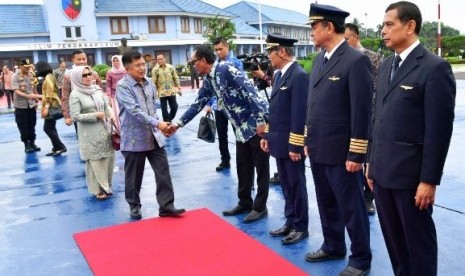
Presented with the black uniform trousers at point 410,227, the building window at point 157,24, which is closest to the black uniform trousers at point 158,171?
the black uniform trousers at point 410,227

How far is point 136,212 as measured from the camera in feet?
14.7

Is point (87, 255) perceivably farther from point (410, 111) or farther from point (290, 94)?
point (410, 111)

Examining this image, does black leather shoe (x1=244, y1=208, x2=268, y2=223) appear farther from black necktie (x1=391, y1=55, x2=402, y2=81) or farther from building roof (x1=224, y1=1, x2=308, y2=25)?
building roof (x1=224, y1=1, x2=308, y2=25)

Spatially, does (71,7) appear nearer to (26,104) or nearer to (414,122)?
(26,104)

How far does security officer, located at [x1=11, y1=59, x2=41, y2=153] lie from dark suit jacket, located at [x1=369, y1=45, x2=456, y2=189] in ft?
22.4

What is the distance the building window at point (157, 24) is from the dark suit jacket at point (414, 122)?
3513cm

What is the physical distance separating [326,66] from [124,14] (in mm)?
34015

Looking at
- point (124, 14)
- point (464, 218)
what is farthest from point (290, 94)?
point (124, 14)

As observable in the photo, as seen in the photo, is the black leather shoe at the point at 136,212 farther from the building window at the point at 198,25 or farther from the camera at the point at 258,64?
the building window at the point at 198,25

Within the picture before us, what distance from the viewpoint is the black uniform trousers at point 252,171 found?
4219 mm

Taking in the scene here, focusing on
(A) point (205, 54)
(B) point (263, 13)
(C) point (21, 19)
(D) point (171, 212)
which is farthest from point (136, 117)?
(B) point (263, 13)

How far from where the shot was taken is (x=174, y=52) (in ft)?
120

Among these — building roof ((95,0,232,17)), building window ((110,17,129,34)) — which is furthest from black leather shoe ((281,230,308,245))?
building window ((110,17,129,34))

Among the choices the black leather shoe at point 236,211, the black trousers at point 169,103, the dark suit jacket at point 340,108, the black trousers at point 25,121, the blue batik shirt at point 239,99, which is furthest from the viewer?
the black trousers at point 169,103
